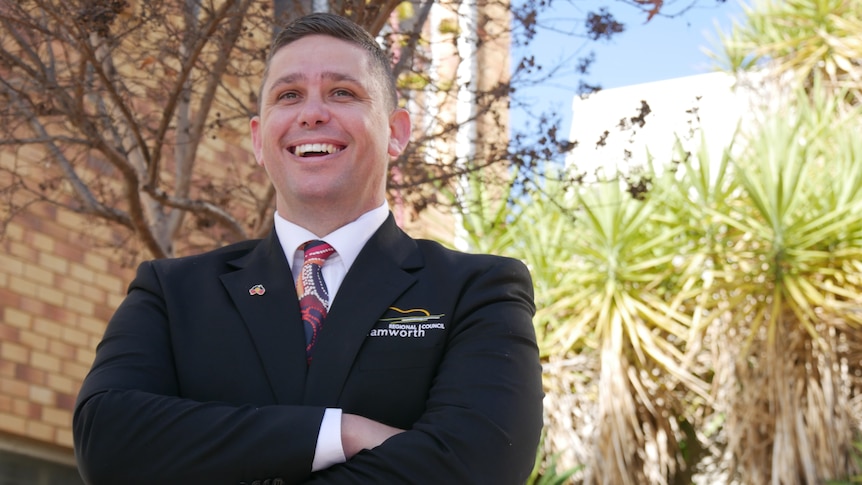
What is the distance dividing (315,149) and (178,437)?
0.67 m

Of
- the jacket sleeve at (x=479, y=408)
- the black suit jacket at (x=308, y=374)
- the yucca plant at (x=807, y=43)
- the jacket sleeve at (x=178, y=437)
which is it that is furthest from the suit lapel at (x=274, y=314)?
the yucca plant at (x=807, y=43)

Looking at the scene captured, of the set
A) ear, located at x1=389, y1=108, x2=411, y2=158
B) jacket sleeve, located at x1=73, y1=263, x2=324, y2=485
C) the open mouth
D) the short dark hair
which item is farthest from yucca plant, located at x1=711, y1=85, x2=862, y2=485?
jacket sleeve, located at x1=73, y1=263, x2=324, y2=485

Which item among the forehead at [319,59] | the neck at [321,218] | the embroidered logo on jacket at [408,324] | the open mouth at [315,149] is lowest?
the embroidered logo on jacket at [408,324]

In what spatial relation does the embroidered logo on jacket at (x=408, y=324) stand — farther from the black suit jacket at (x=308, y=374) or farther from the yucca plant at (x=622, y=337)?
the yucca plant at (x=622, y=337)

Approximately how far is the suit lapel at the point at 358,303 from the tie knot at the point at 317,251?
0.07m

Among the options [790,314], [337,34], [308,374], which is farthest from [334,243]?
[790,314]

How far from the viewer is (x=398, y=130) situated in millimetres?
2895

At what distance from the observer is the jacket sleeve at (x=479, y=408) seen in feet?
7.49

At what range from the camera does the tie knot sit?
8.61ft

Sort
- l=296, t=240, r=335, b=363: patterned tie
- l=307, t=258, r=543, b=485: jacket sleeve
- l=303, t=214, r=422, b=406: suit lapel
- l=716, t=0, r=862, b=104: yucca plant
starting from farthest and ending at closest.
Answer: l=716, t=0, r=862, b=104: yucca plant, l=296, t=240, r=335, b=363: patterned tie, l=303, t=214, r=422, b=406: suit lapel, l=307, t=258, r=543, b=485: jacket sleeve

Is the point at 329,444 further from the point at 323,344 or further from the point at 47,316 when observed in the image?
the point at 47,316

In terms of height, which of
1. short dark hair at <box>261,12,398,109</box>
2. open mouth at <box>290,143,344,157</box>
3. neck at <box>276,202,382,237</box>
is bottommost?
neck at <box>276,202,382,237</box>

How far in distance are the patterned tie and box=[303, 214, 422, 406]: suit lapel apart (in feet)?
0.16

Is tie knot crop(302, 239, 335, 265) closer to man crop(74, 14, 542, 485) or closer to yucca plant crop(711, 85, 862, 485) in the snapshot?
man crop(74, 14, 542, 485)
